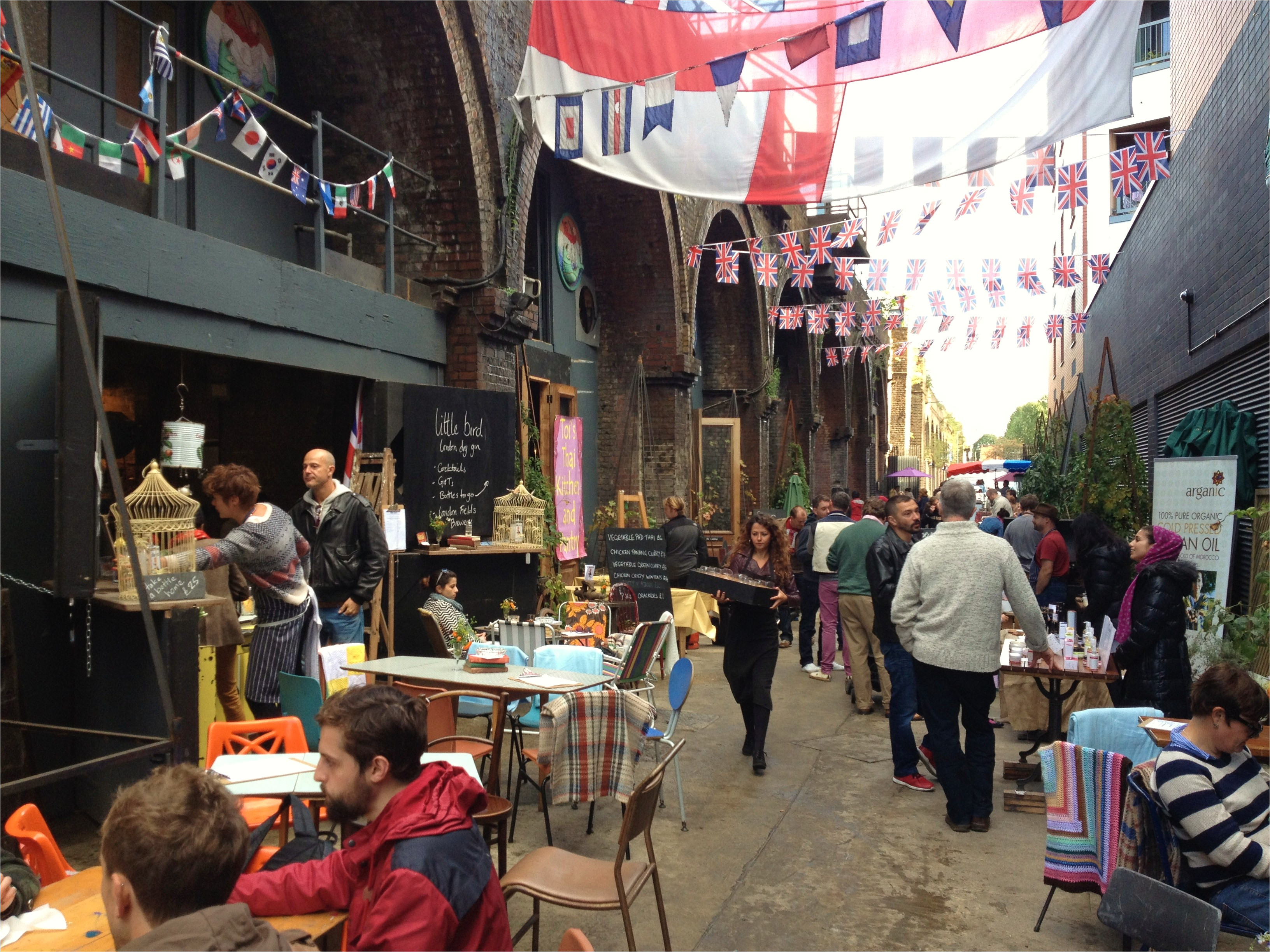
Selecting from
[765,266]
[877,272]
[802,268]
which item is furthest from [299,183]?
[877,272]

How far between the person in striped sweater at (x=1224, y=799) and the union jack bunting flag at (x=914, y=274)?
12309 mm

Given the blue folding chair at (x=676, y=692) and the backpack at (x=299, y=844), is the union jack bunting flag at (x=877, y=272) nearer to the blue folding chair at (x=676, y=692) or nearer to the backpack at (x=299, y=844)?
the blue folding chair at (x=676, y=692)

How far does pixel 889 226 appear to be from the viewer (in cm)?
1103

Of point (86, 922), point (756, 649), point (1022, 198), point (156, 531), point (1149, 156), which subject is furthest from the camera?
point (1022, 198)

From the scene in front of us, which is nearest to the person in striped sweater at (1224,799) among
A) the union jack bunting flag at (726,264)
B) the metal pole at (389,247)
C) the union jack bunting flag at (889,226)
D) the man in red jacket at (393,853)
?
the man in red jacket at (393,853)

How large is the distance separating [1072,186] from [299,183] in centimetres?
720

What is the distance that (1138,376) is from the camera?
13.8 metres

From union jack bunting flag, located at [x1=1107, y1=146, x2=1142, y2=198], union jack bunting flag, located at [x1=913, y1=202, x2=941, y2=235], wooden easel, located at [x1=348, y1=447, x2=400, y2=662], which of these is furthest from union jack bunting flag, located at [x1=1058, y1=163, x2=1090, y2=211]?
wooden easel, located at [x1=348, y1=447, x2=400, y2=662]

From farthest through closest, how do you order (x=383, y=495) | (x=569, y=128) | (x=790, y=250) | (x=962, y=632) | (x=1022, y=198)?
1. (x=790, y=250)
2. (x=1022, y=198)
3. (x=383, y=495)
4. (x=569, y=128)
5. (x=962, y=632)

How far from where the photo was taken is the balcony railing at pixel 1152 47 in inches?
614

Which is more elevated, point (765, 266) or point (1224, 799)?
point (765, 266)

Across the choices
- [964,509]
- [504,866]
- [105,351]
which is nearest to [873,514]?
[964,509]

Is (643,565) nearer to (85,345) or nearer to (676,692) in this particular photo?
(676,692)

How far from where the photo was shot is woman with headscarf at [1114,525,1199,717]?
5312mm
